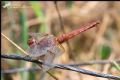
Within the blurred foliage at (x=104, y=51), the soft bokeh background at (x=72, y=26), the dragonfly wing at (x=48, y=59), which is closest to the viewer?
the dragonfly wing at (x=48, y=59)

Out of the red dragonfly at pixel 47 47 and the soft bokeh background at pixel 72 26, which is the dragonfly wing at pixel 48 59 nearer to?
the red dragonfly at pixel 47 47

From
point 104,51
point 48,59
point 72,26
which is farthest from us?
point 72,26

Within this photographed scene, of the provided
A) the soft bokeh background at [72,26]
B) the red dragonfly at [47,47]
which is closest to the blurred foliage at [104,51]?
the soft bokeh background at [72,26]

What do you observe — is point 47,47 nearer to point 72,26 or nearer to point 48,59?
point 48,59

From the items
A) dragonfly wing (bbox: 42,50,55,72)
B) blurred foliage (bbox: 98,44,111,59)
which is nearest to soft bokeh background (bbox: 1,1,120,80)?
blurred foliage (bbox: 98,44,111,59)

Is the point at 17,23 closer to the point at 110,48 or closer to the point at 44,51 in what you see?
the point at 110,48

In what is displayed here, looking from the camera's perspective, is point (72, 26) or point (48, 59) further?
point (72, 26)

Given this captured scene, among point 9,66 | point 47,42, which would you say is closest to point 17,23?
point 9,66

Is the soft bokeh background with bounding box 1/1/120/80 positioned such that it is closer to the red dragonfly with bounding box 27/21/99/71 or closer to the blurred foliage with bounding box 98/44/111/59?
the blurred foliage with bounding box 98/44/111/59

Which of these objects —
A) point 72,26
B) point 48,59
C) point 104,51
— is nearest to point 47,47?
point 48,59
